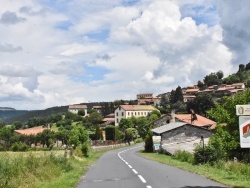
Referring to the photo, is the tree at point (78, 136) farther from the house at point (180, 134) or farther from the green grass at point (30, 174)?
the green grass at point (30, 174)

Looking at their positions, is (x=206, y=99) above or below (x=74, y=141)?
above

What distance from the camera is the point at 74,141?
4738cm

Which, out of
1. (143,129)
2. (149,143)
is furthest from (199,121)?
(149,143)

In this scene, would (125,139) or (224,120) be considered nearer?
(224,120)

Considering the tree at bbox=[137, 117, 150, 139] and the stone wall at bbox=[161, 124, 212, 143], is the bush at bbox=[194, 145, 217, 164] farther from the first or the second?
the tree at bbox=[137, 117, 150, 139]

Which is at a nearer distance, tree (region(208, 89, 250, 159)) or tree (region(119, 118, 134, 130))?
tree (region(208, 89, 250, 159))

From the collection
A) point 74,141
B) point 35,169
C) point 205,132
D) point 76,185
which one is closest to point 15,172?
point 35,169

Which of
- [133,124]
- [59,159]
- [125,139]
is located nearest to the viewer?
[59,159]

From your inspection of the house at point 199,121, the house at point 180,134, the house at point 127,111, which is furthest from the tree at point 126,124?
the house at point 180,134

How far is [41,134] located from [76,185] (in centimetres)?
10111

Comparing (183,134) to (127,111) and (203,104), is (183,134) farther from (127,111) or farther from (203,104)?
(127,111)

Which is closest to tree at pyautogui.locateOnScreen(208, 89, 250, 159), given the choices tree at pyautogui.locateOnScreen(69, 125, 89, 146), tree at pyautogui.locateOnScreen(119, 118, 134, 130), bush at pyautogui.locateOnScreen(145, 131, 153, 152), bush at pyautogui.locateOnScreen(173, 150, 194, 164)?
bush at pyautogui.locateOnScreen(173, 150, 194, 164)

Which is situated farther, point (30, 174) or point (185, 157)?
point (185, 157)

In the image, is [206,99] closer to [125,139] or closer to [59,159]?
[125,139]
